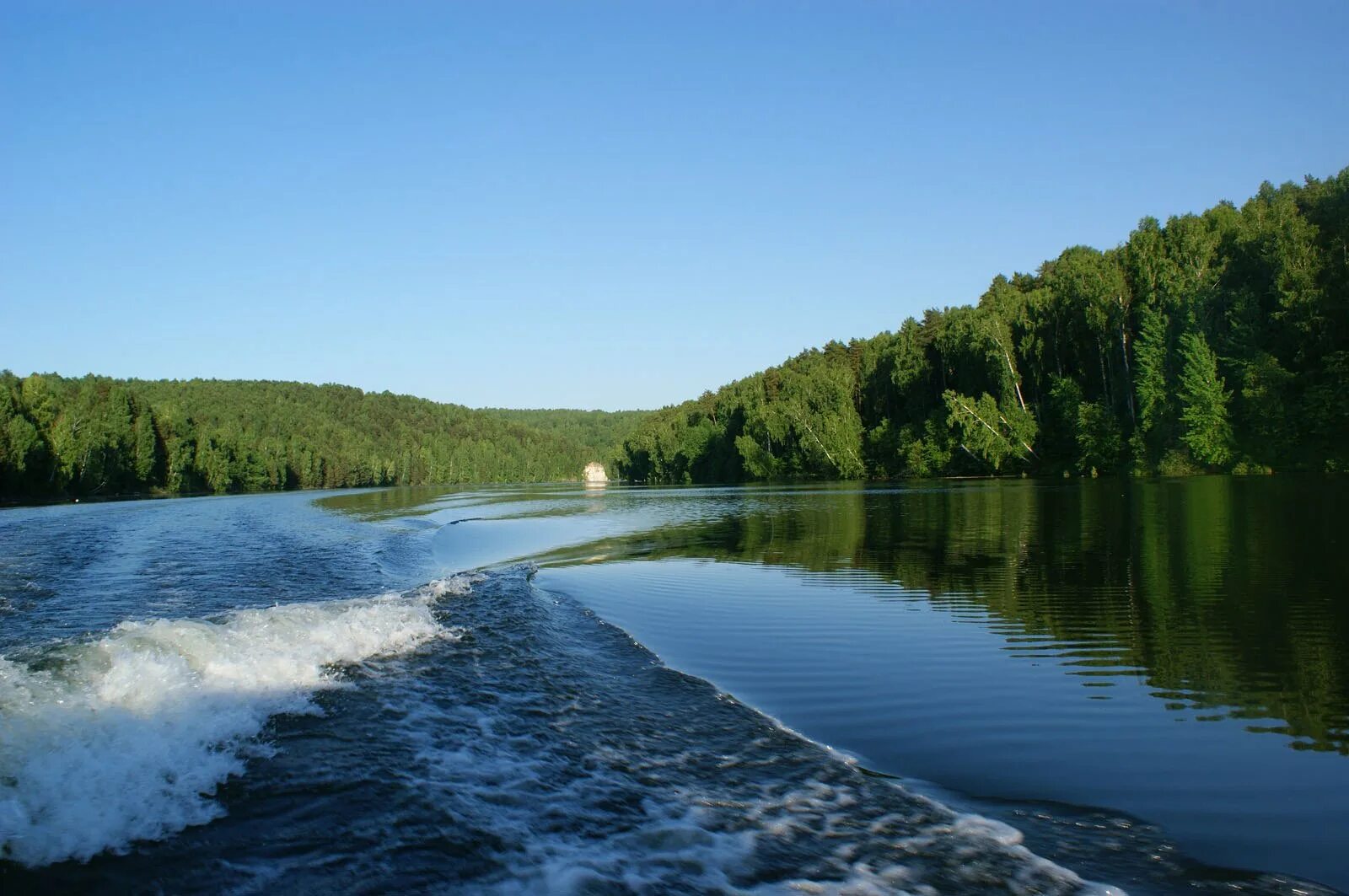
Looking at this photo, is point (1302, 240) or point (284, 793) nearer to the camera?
point (284, 793)

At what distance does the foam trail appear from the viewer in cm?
480

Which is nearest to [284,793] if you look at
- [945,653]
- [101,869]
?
[101,869]

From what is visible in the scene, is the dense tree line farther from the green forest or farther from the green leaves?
the green leaves

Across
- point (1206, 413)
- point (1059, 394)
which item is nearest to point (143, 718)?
point (1206, 413)

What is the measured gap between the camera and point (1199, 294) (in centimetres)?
5797

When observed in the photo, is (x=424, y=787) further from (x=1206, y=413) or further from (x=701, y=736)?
(x=1206, y=413)

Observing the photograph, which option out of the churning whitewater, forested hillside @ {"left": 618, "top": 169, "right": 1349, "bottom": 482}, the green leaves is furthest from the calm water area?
forested hillside @ {"left": 618, "top": 169, "right": 1349, "bottom": 482}

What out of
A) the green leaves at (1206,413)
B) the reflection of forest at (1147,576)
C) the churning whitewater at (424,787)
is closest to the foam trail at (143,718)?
the churning whitewater at (424,787)

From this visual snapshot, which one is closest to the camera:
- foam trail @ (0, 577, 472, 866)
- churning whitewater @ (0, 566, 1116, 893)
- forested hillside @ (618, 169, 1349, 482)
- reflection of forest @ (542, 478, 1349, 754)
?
churning whitewater @ (0, 566, 1116, 893)

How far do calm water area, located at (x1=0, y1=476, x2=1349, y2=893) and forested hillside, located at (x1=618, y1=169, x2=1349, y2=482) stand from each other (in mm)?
45336

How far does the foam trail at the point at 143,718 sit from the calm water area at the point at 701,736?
0.03 metres

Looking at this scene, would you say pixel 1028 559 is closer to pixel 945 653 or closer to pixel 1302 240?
pixel 945 653

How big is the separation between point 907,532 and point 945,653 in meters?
15.4

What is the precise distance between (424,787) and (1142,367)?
6417cm
